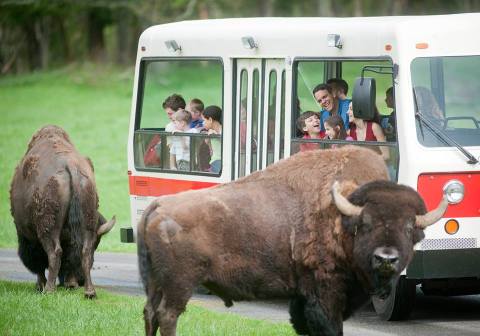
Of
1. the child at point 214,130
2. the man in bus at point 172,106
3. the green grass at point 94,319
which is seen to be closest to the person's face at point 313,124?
the child at point 214,130

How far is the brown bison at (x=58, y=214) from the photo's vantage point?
14.4m

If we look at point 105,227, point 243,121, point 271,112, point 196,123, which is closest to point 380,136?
point 271,112

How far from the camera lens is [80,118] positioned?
166 feet

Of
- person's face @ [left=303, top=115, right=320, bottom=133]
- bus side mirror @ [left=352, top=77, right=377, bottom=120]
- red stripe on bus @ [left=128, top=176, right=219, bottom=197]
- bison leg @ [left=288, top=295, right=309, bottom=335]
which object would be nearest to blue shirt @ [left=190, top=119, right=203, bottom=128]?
red stripe on bus @ [left=128, top=176, right=219, bottom=197]

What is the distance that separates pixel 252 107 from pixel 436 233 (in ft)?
10.7

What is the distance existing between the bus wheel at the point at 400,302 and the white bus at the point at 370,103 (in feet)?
0.04

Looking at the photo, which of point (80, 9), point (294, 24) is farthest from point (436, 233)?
point (80, 9)

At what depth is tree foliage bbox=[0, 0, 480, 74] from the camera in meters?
64.6

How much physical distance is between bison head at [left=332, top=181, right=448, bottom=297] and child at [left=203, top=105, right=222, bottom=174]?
212 inches

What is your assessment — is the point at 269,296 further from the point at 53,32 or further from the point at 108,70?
the point at 53,32

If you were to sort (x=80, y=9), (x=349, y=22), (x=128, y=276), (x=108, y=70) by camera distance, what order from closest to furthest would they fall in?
(x=349, y=22), (x=128, y=276), (x=108, y=70), (x=80, y=9)

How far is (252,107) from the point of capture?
1473 cm

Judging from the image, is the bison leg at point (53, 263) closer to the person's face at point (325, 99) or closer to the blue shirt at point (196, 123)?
the blue shirt at point (196, 123)

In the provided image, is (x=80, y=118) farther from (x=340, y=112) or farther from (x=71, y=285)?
(x=340, y=112)
